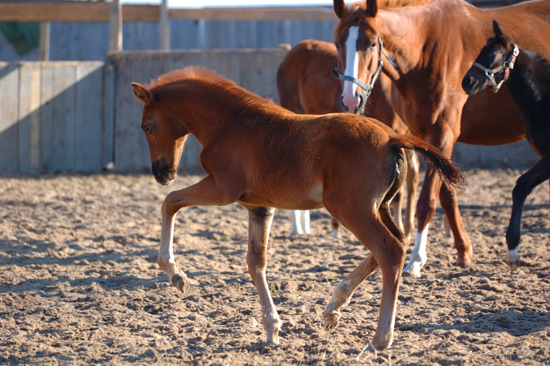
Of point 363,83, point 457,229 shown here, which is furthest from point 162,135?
point 457,229

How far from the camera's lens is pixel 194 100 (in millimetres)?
4457

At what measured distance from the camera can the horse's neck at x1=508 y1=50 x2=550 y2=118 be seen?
17.1 ft

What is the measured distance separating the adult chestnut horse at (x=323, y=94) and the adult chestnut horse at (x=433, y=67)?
0.65 meters

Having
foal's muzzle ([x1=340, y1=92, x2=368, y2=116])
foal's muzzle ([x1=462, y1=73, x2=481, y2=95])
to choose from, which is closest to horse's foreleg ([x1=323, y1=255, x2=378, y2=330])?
foal's muzzle ([x1=340, y1=92, x2=368, y2=116])

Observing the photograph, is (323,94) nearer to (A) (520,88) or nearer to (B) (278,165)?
(A) (520,88)

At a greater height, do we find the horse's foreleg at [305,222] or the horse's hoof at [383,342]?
the horse's hoof at [383,342]

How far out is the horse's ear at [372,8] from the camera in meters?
5.38

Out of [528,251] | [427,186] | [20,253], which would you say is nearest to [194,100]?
[427,186]

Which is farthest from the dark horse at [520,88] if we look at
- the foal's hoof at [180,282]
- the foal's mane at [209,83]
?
the foal's hoof at [180,282]

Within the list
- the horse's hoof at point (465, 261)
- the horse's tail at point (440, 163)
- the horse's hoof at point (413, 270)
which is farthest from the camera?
the horse's hoof at point (465, 261)

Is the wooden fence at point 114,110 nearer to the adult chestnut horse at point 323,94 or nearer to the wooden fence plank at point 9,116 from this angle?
the wooden fence plank at point 9,116

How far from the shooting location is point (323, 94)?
24.0ft

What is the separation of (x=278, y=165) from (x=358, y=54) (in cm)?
171

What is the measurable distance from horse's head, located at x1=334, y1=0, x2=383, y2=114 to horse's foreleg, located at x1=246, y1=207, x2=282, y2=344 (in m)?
1.30
